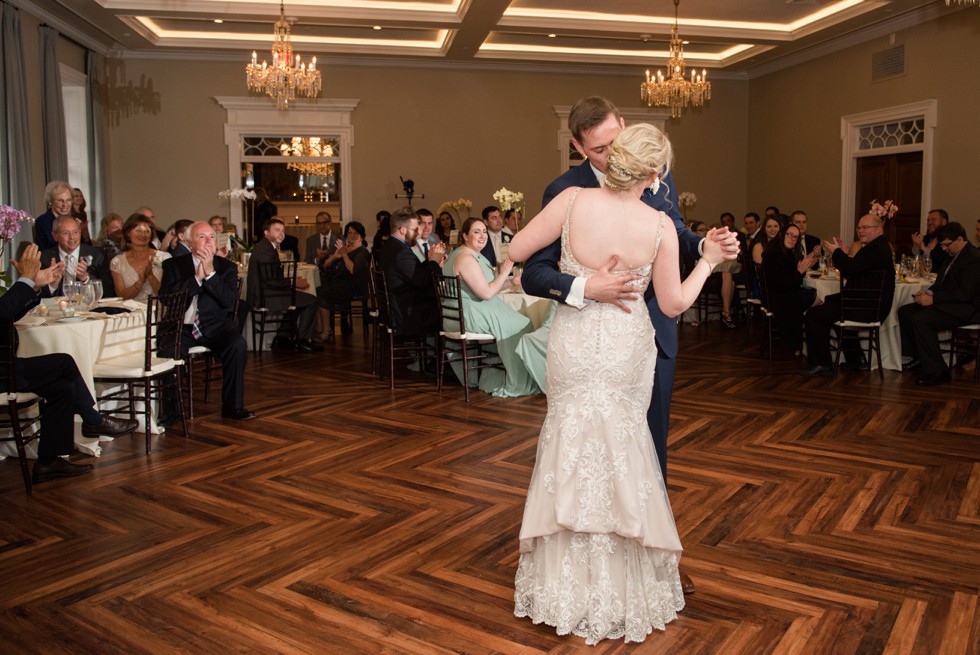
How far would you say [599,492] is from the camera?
2617 mm

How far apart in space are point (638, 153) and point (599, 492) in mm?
1003

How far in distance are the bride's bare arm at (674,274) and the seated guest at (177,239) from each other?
15.3ft

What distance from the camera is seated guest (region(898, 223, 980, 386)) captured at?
6.62 meters

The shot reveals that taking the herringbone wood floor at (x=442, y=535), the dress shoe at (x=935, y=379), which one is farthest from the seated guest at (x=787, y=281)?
the herringbone wood floor at (x=442, y=535)

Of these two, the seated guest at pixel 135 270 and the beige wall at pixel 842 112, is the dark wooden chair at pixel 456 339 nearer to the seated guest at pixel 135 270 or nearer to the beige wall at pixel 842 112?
the seated guest at pixel 135 270

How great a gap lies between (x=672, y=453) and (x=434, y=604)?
7.18 ft

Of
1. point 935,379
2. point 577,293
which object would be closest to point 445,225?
point 935,379

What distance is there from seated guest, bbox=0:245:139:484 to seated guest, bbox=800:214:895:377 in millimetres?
5333

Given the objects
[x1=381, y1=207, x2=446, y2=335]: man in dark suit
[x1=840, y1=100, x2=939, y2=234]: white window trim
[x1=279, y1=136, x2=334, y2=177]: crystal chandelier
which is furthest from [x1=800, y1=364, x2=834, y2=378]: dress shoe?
[x1=279, y1=136, x2=334, y2=177]: crystal chandelier

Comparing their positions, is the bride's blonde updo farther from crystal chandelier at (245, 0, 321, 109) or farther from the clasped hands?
crystal chandelier at (245, 0, 321, 109)

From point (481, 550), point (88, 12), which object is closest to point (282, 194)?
point (88, 12)

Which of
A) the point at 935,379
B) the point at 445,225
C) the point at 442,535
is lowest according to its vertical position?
the point at 442,535

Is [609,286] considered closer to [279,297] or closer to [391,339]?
[391,339]

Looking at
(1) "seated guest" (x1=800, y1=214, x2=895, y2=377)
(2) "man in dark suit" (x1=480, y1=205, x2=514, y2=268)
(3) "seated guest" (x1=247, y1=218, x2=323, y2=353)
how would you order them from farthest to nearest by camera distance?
(2) "man in dark suit" (x1=480, y1=205, x2=514, y2=268), (3) "seated guest" (x1=247, y1=218, x2=323, y2=353), (1) "seated guest" (x1=800, y1=214, x2=895, y2=377)
